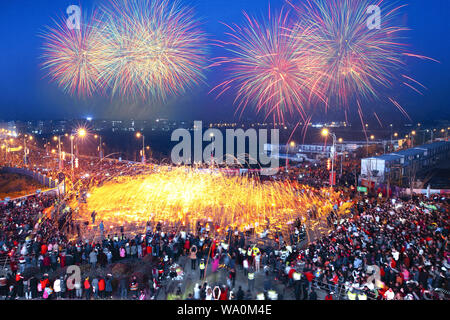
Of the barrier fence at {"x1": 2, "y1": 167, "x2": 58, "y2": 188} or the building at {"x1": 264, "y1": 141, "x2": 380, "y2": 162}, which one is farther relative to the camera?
the building at {"x1": 264, "y1": 141, "x2": 380, "y2": 162}

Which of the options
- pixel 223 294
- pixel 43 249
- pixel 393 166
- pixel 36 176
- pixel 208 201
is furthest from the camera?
pixel 36 176

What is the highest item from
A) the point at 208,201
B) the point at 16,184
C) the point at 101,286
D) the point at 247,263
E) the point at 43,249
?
the point at 43,249

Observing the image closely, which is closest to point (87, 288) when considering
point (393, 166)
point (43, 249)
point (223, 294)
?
point (43, 249)

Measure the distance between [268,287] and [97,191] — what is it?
67.5ft

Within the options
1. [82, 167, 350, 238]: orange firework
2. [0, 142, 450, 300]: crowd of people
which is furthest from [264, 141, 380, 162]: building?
[0, 142, 450, 300]: crowd of people

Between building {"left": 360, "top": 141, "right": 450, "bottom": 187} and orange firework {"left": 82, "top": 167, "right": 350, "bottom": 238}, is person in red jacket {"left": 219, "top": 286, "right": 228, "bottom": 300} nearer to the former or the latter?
orange firework {"left": 82, "top": 167, "right": 350, "bottom": 238}

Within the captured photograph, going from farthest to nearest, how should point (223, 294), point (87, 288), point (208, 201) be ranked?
point (208, 201) → point (87, 288) → point (223, 294)

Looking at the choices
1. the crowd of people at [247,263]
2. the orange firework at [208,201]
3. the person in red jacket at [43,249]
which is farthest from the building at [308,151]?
the person in red jacket at [43,249]

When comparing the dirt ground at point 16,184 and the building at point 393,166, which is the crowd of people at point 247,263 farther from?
the dirt ground at point 16,184

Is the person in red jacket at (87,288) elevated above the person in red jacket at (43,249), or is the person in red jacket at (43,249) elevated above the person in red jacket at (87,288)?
the person in red jacket at (43,249)

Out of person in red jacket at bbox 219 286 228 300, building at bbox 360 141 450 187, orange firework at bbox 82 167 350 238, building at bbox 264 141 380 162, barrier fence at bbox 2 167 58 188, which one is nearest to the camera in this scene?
person in red jacket at bbox 219 286 228 300

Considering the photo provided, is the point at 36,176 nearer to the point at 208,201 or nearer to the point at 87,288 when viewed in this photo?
the point at 208,201

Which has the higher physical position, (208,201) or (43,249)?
(43,249)
